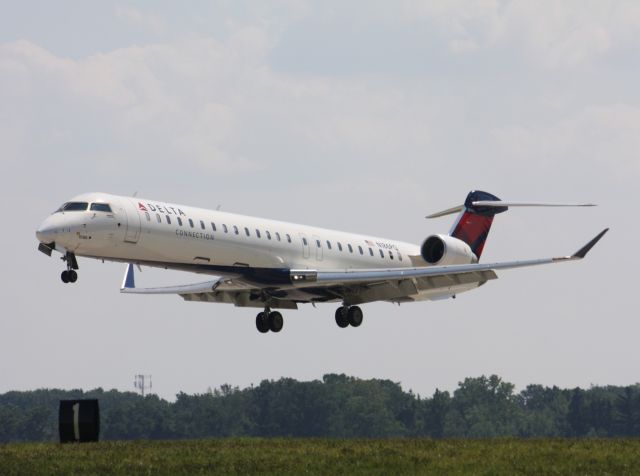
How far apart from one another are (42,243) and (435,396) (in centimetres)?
7391

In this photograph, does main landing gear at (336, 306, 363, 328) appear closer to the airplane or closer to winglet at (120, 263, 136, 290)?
the airplane

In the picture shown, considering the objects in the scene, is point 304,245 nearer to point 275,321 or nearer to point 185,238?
point 275,321

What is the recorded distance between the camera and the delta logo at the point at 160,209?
36869mm

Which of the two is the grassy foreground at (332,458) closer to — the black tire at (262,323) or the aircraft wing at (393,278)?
the aircraft wing at (393,278)

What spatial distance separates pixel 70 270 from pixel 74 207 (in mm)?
1684

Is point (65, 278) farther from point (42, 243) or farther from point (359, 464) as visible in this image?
point (359, 464)

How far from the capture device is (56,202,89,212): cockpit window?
→ 36.2 m

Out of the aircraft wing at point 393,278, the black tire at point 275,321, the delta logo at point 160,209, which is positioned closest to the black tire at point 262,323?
the black tire at point 275,321

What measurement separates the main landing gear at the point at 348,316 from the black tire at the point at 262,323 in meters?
2.20

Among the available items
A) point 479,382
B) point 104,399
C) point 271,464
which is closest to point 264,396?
point 479,382

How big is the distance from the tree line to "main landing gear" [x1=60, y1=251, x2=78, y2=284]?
2109 inches

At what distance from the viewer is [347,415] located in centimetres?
9425

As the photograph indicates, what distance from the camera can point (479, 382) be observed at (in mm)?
114125

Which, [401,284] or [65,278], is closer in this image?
[65,278]
